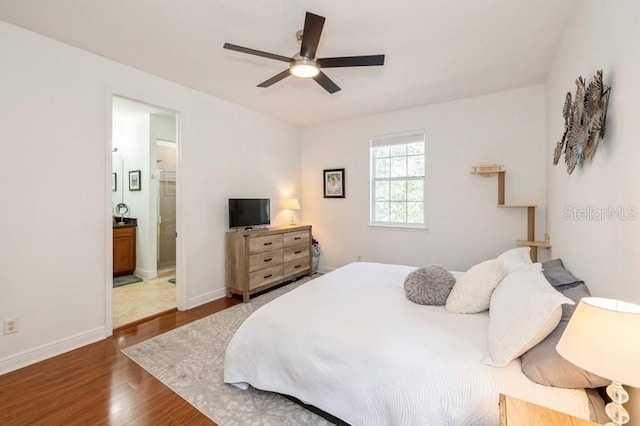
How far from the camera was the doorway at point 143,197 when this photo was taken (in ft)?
15.2

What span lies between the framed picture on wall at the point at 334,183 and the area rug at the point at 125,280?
3369 mm

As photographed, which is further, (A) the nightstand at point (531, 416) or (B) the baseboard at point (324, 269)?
(B) the baseboard at point (324, 269)

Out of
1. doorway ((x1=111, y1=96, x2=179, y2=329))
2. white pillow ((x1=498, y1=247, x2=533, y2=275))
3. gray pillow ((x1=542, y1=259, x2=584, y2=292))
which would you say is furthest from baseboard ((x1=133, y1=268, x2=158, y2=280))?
gray pillow ((x1=542, y1=259, x2=584, y2=292))

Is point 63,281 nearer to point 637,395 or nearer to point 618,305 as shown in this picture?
point 618,305

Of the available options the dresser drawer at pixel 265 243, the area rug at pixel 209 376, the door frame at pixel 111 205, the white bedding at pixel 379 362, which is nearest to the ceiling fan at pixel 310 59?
the door frame at pixel 111 205

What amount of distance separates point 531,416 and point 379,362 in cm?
61

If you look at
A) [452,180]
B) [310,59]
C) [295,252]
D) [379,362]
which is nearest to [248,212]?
[295,252]

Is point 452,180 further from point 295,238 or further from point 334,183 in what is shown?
point 295,238

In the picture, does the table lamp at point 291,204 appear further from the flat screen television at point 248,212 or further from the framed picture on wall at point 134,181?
the framed picture on wall at point 134,181

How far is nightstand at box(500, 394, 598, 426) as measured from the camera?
0.91 meters

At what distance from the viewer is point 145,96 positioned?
2.99 metres

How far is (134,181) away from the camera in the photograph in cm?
492

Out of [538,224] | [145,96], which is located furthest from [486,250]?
[145,96]

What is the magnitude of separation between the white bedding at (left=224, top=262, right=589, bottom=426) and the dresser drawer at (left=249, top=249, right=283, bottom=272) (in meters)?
1.64
